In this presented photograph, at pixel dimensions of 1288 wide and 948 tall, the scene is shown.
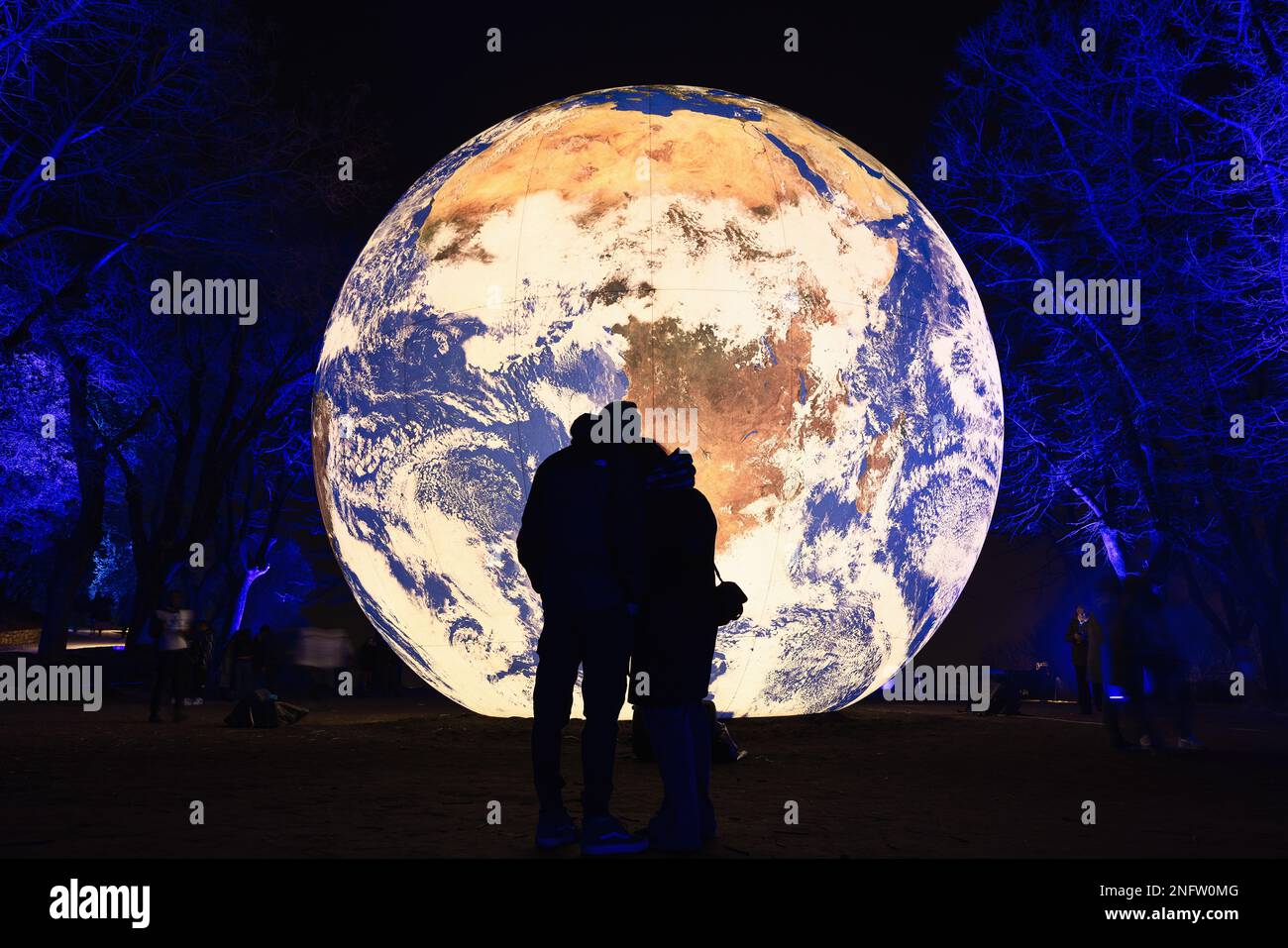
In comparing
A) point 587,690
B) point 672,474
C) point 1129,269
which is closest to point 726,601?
point 672,474

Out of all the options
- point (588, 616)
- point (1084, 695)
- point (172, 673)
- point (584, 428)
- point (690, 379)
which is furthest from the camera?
point (1084, 695)

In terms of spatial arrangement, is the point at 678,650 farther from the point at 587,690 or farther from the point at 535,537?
the point at 535,537

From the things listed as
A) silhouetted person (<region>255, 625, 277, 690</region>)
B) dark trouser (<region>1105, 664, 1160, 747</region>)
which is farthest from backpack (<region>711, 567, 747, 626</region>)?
silhouetted person (<region>255, 625, 277, 690</region>)

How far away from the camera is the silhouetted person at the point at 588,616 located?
6.27m

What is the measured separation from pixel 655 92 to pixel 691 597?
7767mm

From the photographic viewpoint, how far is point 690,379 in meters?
11.0

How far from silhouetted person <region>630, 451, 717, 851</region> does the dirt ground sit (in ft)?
0.85

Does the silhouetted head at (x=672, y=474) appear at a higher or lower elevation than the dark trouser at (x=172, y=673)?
higher

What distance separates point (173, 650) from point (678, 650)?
12177mm

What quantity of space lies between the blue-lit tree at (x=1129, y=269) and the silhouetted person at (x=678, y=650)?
14.6m

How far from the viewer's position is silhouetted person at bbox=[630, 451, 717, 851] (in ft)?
20.6

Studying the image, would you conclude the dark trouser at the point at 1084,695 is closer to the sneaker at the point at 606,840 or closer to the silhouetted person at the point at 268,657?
the sneaker at the point at 606,840

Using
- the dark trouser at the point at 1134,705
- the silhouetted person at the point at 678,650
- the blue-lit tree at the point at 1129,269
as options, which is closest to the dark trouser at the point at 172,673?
the dark trouser at the point at 1134,705

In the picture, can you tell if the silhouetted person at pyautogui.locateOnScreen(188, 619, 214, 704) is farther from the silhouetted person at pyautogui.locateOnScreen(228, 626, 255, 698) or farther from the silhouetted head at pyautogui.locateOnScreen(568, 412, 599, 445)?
the silhouetted head at pyautogui.locateOnScreen(568, 412, 599, 445)
